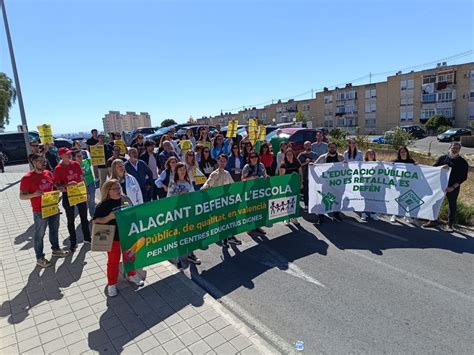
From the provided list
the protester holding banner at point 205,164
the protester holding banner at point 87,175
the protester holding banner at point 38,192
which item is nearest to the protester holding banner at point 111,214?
the protester holding banner at point 38,192

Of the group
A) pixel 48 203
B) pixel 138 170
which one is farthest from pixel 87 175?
pixel 48 203

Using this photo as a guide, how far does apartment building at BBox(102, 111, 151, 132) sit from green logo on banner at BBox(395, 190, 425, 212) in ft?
242

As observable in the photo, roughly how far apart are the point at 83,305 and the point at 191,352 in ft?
6.08

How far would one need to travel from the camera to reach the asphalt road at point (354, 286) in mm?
3496

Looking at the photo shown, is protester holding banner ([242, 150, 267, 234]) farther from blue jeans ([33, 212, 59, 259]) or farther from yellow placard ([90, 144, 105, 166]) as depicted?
yellow placard ([90, 144, 105, 166])

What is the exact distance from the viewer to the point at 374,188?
7.16 meters

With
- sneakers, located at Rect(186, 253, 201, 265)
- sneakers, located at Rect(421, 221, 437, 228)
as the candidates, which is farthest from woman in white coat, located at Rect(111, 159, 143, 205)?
sneakers, located at Rect(421, 221, 437, 228)

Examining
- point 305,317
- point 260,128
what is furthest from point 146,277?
point 260,128

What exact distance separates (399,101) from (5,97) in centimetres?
6996

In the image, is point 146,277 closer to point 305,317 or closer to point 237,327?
point 237,327

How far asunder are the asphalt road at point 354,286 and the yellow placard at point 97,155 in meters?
5.26

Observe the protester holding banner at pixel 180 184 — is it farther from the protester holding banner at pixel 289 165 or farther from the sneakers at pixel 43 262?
the protester holding banner at pixel 289 165

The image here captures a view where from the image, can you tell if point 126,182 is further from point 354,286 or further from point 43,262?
point 354,286

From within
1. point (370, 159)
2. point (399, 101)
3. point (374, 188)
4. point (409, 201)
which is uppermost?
point (399, 101)
